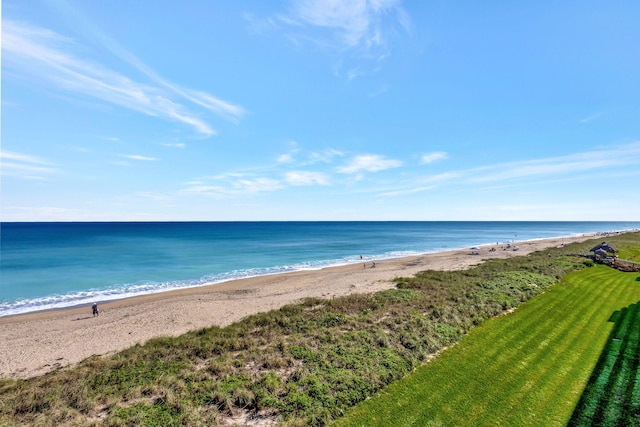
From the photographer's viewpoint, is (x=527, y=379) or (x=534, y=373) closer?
(x=527, y=379)

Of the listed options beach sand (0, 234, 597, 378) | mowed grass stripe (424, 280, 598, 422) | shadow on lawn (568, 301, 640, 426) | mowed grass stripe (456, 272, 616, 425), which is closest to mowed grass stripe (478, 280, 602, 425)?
mowed grass stripe (456, 272, 616, 425)

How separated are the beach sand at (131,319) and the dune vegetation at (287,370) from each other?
4009 millimetres

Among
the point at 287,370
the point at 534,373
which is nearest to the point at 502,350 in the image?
the point at 534,373

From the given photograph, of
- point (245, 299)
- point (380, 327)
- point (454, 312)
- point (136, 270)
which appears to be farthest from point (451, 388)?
point (136, 270)

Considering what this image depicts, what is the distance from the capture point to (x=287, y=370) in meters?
11.1

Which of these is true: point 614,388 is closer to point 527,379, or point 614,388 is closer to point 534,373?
point 534,373

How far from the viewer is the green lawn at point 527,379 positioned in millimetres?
8656

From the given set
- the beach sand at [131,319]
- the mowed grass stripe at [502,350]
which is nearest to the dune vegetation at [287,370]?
the mowed grass stripe at [502,350]

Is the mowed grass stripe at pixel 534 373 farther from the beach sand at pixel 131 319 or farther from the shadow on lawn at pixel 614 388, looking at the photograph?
the beach sand at pixel 131 319

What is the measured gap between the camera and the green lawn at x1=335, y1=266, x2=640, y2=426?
28.4 ft

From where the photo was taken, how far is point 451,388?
32.8 feet

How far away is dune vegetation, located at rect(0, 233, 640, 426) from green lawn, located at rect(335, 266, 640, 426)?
92 mm

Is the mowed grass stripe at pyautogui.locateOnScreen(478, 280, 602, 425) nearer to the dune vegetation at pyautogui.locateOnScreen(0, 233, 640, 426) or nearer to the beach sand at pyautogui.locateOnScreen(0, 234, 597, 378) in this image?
the dune vegetation at pyautogui.locateOnScreen(0, 233, 640, 426)

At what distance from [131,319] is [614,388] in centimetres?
2785
